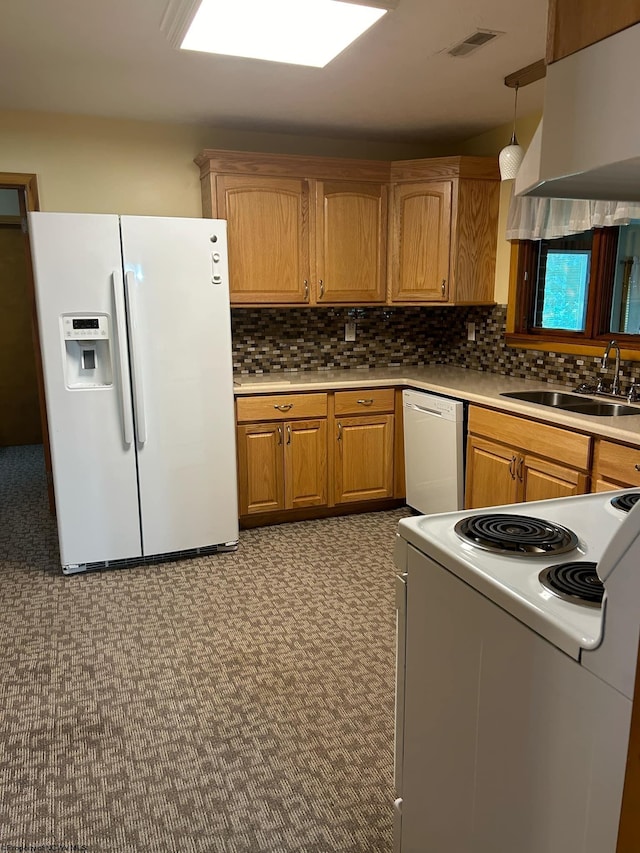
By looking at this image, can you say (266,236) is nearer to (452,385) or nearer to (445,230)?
(445,230)

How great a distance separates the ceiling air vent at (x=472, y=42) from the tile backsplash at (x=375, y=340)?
5.75 ft

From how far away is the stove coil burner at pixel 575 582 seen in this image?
1.10 metres

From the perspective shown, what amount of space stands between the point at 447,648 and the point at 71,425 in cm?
251

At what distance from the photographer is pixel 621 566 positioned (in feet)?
2.91

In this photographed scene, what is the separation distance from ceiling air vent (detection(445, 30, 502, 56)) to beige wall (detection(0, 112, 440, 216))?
64.9 inches

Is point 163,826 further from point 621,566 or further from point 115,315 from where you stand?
point 115,315

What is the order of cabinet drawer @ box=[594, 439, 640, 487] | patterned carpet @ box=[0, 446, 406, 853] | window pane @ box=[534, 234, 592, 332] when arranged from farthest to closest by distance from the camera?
window pane @ box=[534, 234, 592, 332], cabinet drawer @ box=[594, 439, 640, 487], patterned carpet @ box=[0, 446, 406, 853]

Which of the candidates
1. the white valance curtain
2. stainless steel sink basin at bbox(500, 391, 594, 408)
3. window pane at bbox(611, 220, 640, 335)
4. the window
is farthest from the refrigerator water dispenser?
window pane at bbox(611, 220, 640, 335)

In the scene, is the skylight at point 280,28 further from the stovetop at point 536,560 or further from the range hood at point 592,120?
the stovetop at point 536,560

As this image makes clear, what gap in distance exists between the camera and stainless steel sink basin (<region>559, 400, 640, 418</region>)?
308cm

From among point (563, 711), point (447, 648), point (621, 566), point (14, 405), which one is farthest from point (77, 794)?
point (14, 405)

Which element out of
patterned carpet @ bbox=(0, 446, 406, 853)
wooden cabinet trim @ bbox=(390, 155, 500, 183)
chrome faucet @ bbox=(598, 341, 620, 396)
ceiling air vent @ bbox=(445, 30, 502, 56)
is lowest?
patterned carpet @ bbox=(0, 446, 406, 853)

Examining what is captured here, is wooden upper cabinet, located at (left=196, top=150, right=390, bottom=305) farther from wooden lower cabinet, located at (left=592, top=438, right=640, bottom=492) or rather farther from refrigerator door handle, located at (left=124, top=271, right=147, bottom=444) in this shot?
wooden lower cabinet, located at (left=592, top=438, right=640, bottom=492)

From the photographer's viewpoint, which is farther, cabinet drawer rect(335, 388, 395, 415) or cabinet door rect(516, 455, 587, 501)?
cabinet drawer rect(335, 388, 395, 415)
